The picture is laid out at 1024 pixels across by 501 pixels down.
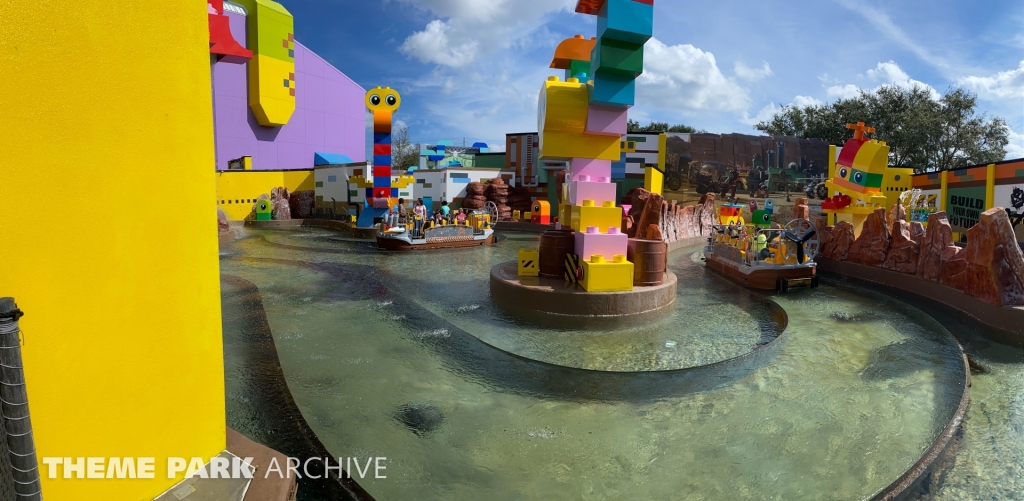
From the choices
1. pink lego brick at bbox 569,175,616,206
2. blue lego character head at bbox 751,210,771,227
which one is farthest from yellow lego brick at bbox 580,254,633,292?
blue lego character head at bbox 751,210,771,227

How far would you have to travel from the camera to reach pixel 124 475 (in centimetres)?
195

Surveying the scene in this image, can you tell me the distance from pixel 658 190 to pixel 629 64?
16.4 metres

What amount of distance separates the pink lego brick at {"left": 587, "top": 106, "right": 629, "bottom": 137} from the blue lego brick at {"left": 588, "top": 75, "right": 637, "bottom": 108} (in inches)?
8.4

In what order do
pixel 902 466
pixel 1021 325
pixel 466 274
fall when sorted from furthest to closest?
pixel 466 274 < pixel 1021 325 < pixel 902 466

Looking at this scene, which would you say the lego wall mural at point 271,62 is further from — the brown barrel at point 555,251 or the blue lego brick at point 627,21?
the blue lego brick at point 627,21

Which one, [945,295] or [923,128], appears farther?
[923,128]

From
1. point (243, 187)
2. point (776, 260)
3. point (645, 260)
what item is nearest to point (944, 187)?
point (776, 260)

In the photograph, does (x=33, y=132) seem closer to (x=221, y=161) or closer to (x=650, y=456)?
(x=650, y=456)

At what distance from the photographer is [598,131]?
23.6 ft

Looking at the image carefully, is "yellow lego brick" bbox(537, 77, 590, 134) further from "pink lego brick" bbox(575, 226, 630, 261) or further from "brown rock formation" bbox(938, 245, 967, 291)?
"brown rock formation" bbox(938, 245, 967, 291)

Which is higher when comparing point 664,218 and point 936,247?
point 664,218

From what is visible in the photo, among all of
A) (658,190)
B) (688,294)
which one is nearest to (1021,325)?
(688,294)

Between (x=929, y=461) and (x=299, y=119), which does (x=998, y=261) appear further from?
(x=299, y=119)

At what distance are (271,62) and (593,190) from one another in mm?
21024
